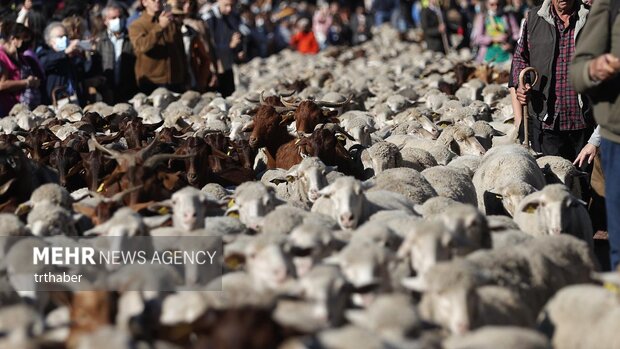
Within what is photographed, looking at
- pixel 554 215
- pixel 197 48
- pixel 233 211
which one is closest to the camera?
pixel 554 215

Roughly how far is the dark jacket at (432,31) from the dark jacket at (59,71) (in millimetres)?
11884

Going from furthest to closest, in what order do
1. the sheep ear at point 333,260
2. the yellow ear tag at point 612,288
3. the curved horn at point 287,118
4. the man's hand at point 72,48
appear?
the man's hand at point 72,48
the curved horn at point 287,118
the sheep ear at point 333,260
the yellow ear tag at point 612,288

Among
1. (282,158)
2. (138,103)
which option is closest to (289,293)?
(282,158)

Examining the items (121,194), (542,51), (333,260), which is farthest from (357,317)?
(542,51)

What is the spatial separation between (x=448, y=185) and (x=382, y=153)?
3.04ft

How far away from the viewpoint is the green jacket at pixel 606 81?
17.7 feet

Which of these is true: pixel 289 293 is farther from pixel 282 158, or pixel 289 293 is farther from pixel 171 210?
pixel 282 158

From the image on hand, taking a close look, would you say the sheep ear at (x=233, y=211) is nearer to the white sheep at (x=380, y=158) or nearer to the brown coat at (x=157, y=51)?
the white sheep at (x=380, y=158)

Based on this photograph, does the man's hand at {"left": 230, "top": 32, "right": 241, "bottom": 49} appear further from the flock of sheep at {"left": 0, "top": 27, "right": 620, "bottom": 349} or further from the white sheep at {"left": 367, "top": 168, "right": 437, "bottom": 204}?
the white sheep at {"left": 367, "top": 168, "right": 437, "bottom": 204}

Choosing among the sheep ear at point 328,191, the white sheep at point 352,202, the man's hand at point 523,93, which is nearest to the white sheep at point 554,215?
the white sheep at point 352,202

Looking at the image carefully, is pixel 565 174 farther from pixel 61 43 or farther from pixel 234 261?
pixel 61 43

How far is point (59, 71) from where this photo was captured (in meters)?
13.5

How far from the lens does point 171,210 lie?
6703mm

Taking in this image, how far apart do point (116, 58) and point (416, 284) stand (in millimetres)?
9443
